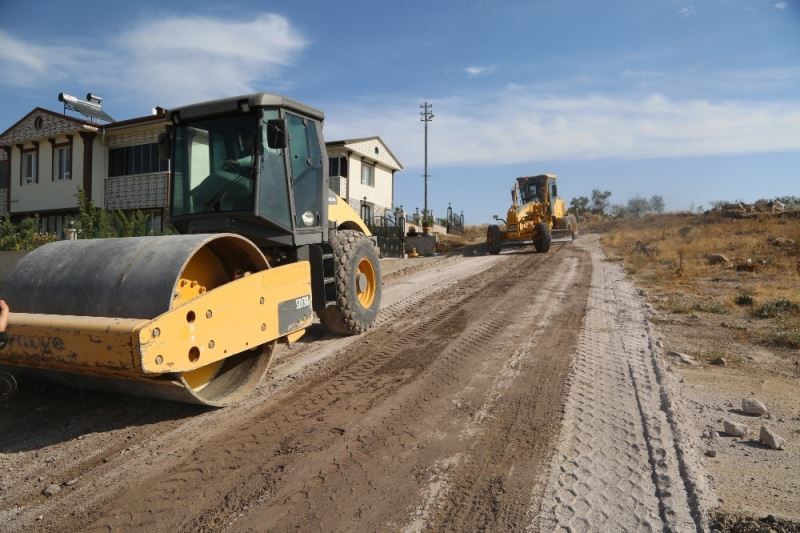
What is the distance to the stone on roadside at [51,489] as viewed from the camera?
3023 millimetres

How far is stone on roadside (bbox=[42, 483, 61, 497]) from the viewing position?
3.02 m

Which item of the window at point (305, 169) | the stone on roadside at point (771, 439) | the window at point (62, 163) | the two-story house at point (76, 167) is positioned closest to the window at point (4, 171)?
the two-story house at point (76, 167)

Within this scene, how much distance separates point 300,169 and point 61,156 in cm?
2287

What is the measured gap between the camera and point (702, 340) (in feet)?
22.0

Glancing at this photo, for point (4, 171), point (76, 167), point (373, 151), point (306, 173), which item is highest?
point (373, 151)

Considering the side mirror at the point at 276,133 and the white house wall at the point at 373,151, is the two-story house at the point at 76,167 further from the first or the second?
the side mirror at the point at 276,133

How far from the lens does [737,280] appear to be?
12.4 meters

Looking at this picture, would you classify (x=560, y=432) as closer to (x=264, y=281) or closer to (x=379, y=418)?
(x=379, y=418)

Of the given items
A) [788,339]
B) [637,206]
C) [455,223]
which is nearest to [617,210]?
[637,206]

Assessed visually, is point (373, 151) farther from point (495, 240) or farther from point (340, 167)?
point (495, 240)

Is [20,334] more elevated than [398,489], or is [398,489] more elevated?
[20,334]

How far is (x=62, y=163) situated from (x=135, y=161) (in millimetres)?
4257

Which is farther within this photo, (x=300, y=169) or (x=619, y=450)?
(x=300, y=169)

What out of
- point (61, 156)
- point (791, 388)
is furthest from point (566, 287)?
point (61, 156)
